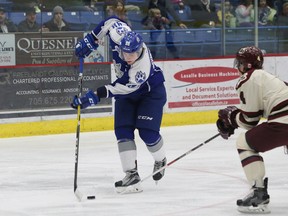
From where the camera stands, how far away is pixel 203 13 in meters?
10.7

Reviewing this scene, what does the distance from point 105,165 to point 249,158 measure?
2368 millimetres

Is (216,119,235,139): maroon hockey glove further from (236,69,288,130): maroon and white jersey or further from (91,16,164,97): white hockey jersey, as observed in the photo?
(91,16,164,97): white hockey jersey

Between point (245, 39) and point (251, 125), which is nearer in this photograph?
point (251, 125)

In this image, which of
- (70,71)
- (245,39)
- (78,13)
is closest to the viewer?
(70,71)

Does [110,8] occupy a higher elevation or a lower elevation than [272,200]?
higher

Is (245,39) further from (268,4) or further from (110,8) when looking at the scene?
(110,8)

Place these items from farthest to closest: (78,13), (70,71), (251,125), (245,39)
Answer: (245,39) → (78,13) → (70,71) → (251,125)

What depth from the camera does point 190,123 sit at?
31.6ft

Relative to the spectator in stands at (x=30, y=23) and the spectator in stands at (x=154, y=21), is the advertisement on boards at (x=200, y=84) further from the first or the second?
the spectator in stands at (x=30, y=23)

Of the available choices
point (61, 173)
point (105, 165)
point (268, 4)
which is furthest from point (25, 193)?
point (268, 4)

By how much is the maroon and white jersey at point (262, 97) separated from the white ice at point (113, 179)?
1.83ft

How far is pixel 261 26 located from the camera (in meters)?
10.7

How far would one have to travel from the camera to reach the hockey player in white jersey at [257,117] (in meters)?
4.82

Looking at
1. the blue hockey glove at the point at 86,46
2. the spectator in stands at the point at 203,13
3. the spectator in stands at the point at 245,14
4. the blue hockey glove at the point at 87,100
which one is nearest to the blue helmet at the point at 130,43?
the blue hockey glove at the point at 87,100
